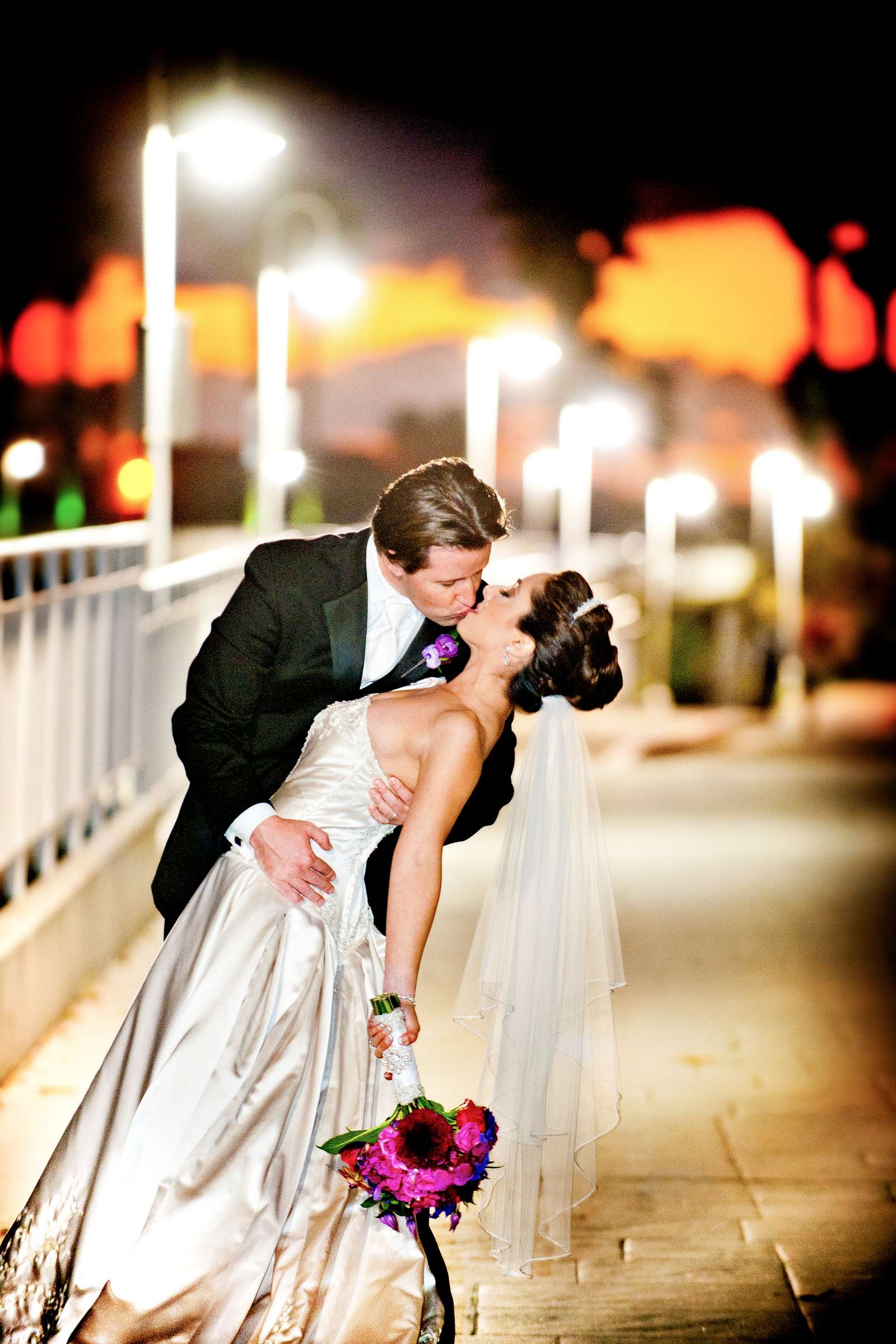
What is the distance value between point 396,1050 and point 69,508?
42.8m

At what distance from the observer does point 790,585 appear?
132 ft

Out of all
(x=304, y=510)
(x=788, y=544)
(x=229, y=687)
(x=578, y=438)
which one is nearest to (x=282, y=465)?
(x=229, y=687)

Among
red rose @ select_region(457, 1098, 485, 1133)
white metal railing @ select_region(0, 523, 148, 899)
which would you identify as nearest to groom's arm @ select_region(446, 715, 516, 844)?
red rose @ select_region(457, 1098, 485, 1133)

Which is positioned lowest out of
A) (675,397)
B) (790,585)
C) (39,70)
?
(790,585)

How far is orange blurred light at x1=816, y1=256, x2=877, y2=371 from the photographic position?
24562 millimetres

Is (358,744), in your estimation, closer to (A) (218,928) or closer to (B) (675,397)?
(A) (218,928)

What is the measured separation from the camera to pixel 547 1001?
155 inches

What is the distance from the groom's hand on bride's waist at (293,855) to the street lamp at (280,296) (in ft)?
37.3

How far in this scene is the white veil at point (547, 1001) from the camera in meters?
3.94

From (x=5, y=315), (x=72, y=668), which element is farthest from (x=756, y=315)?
(x=72, y=668)

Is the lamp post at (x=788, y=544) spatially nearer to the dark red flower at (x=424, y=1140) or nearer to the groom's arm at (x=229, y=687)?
the groom's arm at (x=229, y=687)

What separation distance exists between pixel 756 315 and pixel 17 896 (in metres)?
31.6

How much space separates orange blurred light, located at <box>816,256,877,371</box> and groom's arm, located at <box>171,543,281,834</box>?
20884 millimetres

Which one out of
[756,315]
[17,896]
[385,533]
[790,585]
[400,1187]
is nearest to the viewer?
[400,1187]
